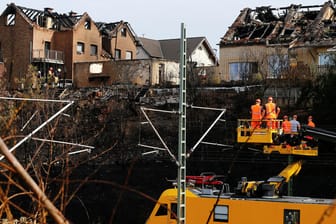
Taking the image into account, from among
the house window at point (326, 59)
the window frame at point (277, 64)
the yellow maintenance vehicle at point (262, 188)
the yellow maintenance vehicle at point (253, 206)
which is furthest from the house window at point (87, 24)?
the yellow maintenance vehicle at point (253, 206)


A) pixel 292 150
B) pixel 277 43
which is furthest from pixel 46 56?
pixel 292 150

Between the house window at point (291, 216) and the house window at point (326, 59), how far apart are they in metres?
21.7

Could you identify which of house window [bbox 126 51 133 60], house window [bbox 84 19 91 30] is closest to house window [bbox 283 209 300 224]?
house window [bbox 84 19 91 30]

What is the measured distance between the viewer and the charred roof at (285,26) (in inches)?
1631

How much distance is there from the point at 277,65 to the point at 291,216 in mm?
26344

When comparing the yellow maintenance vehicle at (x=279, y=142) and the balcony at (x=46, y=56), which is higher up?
the balcony at (x=46, y=56)

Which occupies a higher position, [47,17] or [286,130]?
[47,17]

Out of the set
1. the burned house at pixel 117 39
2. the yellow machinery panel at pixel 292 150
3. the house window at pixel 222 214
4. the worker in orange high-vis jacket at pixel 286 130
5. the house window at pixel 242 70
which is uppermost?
the burned house at pixel 117 39

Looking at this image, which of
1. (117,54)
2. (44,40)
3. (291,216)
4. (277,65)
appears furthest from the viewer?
(117,54)

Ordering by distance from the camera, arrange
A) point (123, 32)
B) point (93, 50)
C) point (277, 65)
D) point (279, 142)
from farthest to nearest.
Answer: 1. point (123, 32)
2. point (93, 50)
3. point (277, 65)
4. point (279, 142)

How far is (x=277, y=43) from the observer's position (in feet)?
139

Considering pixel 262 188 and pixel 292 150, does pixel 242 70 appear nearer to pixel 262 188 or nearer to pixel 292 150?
pixel 292 150

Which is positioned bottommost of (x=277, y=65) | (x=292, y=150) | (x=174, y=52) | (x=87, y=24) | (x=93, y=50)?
(x=292, y=150)

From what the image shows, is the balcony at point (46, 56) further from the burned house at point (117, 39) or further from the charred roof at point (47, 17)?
the burned house at point (117, 39)
